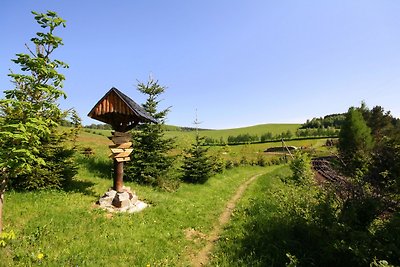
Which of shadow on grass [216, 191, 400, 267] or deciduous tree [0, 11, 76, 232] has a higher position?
deciduous tree [0, 11, 76, 232]

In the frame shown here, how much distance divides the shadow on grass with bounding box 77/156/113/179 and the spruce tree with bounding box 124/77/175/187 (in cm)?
150

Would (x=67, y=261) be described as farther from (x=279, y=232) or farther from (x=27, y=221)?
A: (x=279, y=232)

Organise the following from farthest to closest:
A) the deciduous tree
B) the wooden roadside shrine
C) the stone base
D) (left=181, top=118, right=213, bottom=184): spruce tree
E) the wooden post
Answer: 1. (left=181, top=118, right=213, bottom=184): spruce tree
2. the wooden post
3. the wooden roadside shrine
4. the stone base
5. the deciduous tree

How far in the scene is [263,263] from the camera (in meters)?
8.20

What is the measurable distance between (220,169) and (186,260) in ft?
65.3

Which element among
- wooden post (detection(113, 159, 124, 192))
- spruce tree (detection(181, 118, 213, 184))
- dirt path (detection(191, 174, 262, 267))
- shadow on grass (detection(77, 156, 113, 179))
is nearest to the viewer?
dirt path (detection(191, 174, 262, 267))

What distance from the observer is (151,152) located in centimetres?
1827

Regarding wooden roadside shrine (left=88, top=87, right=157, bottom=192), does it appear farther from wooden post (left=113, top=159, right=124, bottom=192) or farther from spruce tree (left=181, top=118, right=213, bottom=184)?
spruce tree (left=181, top=118, right=213, bottom=184)

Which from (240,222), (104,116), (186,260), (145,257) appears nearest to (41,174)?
(104,116)

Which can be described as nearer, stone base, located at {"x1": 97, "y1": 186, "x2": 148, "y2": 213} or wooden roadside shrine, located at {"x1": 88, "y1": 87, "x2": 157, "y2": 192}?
stone base, located at {"x1": 97, "y1": 186, "x2": 148, "y2": 213}

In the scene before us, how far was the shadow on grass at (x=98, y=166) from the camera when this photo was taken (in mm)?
17688

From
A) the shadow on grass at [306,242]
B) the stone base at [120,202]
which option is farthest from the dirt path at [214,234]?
the stone base at [120,202]

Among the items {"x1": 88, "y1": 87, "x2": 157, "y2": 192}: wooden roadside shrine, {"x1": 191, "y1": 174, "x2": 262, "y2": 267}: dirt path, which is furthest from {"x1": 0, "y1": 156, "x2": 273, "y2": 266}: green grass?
{"x1": 88, "y1": 87, "x2": 157, "y2": 192}: wooden roadside shrine

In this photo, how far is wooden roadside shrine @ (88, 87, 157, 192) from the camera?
1274cm
